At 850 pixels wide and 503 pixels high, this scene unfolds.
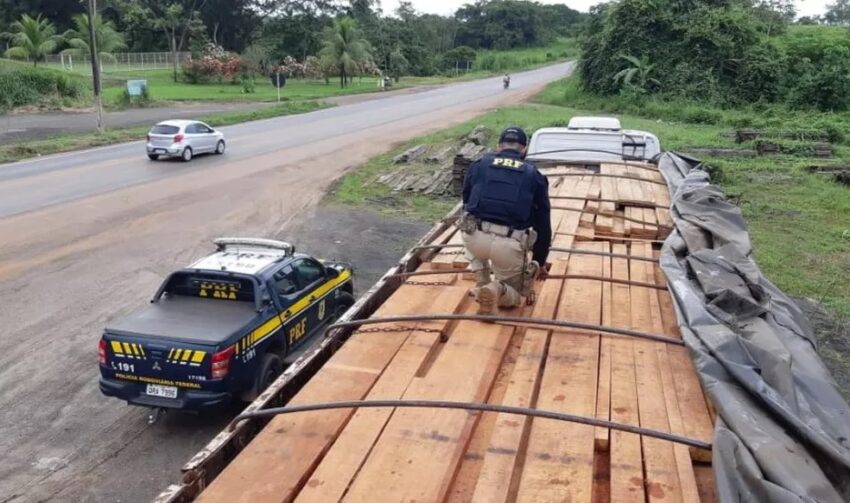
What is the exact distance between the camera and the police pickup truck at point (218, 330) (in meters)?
7.13

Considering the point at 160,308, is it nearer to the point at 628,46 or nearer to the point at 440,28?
the point at 628,46

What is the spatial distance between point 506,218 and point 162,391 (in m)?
3.98

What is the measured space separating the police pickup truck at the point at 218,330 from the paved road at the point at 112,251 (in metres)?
0.59

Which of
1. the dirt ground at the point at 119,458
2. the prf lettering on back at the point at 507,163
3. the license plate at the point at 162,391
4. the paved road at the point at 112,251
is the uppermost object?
the prf lettering on back at the point at 507,163

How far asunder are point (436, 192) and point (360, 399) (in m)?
14.8

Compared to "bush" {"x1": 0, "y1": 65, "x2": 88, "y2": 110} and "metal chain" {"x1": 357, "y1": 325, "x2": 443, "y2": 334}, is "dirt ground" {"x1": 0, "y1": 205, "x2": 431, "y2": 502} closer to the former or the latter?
"metal chain" {"x1": 357, "y1": 325, "x2": 443, "y2": 334}

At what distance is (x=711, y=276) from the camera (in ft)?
18.7

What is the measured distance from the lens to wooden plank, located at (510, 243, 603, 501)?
3.39 meters

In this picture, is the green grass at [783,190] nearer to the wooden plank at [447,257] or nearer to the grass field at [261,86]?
the wooden plank at [447,257]

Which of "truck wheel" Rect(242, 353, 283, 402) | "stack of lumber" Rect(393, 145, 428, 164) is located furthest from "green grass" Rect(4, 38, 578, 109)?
"truck wheel" Rect(242, 353, 283, 402)

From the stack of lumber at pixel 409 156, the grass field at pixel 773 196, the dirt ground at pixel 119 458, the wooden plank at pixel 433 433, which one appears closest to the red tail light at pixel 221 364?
the dirt ground at pixel 119 458

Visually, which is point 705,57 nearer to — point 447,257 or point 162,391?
point 447,257

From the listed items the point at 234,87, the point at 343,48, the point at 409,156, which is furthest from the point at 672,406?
the point at 343,48

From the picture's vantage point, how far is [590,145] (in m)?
12.6
